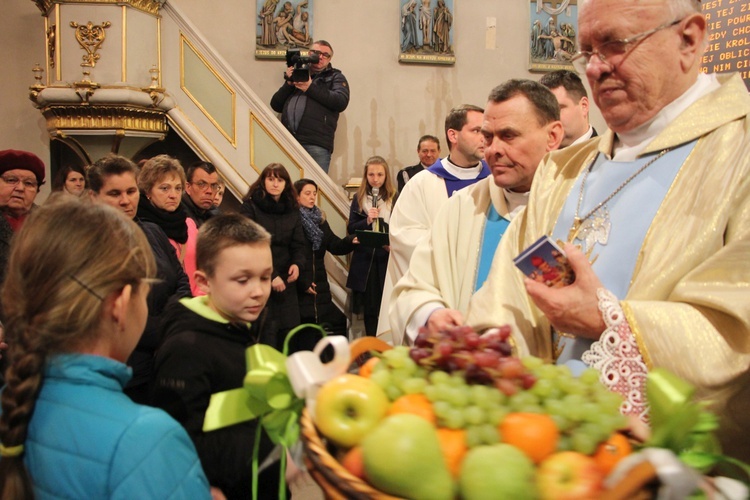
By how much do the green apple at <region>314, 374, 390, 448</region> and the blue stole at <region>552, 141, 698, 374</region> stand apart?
883 millimetres

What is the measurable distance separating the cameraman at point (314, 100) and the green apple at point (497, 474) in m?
7.99

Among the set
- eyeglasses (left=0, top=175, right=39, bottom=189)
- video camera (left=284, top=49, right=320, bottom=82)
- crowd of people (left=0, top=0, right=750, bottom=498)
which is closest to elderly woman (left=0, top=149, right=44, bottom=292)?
eyeglasses (left=0, top=175, right=39, bottom=189)

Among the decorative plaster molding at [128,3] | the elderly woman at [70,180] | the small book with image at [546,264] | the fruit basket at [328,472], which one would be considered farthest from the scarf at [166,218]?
the decorative plaster molding at [128,3]

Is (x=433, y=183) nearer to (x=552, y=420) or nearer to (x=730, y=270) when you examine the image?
(x=730, y=270)

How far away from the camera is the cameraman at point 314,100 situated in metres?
8.73

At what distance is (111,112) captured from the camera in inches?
282

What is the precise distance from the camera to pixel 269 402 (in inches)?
50.4

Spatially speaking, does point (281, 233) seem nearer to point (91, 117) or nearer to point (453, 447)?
point (91, 117)

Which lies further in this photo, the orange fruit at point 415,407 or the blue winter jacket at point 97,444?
the blue winter jacket at point 97,444

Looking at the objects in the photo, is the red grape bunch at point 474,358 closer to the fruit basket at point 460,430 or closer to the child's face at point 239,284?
the fruit basket at point 460,430

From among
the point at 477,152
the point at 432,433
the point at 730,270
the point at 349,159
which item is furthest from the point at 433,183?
the point at 349,159

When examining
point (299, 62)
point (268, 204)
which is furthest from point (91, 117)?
point (299, 62)

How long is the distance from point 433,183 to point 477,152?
0.32m

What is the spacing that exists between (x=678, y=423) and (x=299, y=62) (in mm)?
7943
